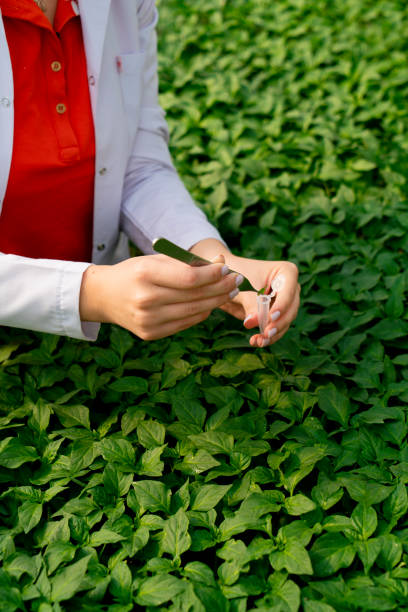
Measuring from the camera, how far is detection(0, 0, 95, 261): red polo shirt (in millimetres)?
1351

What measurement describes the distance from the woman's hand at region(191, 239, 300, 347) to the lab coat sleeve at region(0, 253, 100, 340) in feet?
1.13

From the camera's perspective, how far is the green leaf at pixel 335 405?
143 centimetres

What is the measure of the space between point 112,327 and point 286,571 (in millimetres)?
855

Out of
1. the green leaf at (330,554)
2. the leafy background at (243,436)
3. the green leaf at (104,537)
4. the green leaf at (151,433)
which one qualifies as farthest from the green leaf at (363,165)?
the green leaf at (104,537)

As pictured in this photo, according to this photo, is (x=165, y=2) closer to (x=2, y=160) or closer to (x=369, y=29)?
(x=369, y=29)

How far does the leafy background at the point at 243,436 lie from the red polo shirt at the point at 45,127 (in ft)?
1.12

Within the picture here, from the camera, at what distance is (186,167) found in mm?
2631

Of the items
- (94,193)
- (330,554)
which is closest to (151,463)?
(330,554)

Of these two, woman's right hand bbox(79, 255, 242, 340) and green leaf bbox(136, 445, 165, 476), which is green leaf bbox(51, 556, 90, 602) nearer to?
green leaf bbox(136, 445, 165, 476)

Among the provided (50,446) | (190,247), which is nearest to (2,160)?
(190,247)

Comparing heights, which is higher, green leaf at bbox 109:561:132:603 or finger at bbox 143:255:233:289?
finger at bbox 143:255:233:289

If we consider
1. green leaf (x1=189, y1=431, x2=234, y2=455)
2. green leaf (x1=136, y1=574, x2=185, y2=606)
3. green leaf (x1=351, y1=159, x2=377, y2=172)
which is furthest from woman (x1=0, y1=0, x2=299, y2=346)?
green leaf (x1=351, y1=159, x2=377, y2=172)

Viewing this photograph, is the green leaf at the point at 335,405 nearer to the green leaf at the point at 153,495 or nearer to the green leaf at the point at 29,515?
the green leaf at the point at 153,495

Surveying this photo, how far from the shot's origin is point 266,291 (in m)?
1.43
